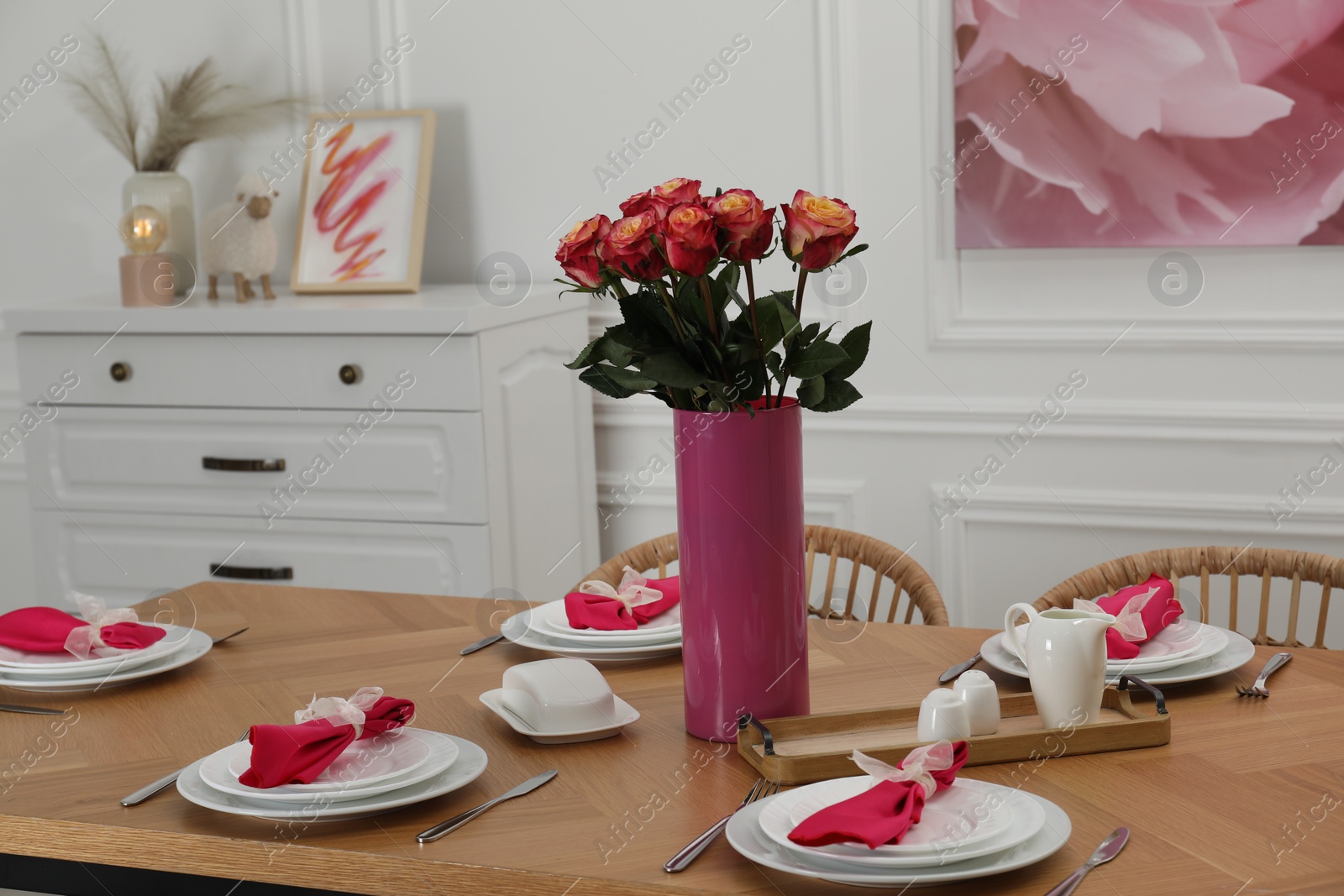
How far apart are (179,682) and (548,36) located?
1974 mm

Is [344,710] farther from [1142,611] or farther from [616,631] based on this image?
[1142,611]

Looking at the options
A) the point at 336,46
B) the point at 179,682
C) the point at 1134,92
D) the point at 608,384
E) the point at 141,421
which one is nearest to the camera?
the point at 608,384

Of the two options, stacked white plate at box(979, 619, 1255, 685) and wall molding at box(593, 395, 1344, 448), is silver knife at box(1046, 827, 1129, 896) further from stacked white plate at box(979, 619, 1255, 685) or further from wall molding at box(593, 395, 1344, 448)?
wall molding at box(593, 395, 1344, 448)

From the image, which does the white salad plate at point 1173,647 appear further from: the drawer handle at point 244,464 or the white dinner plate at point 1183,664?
the drawer handle at point 244,464

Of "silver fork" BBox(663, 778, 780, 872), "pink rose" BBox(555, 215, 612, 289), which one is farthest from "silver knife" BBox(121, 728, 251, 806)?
"pink rose" BBox(555, 215, 612, 289)

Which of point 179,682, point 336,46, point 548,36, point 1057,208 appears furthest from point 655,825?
point 336,46

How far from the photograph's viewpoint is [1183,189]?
2.61 m

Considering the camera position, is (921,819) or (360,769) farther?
(360,769)

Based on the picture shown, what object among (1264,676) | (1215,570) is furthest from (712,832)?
(1215,570)

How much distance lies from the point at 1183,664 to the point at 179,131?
8.64ft

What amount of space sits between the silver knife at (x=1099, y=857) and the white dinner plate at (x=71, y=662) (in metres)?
1.15

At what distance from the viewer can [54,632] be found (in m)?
1.69

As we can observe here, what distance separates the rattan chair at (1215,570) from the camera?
189 cm

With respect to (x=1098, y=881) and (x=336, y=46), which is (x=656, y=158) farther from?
(x=1098, y=881)
